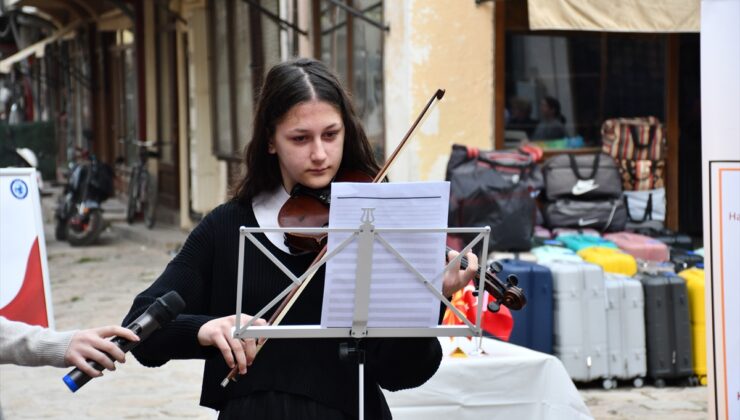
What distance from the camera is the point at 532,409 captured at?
4770 millimetres

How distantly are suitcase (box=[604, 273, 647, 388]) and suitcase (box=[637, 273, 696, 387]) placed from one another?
0.18ft

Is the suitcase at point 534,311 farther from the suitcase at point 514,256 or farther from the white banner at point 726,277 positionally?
the white banner at point 726,277

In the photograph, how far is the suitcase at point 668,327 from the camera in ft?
21.7

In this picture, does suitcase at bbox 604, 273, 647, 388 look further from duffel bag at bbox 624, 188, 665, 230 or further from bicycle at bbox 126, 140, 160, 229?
bicycle at bbox 126, 140, 160, 229

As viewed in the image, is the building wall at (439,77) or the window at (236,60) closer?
the building wall at (439,77)

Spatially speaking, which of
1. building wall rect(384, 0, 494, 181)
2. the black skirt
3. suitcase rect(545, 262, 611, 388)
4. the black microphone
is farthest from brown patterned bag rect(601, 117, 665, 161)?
the black microphone

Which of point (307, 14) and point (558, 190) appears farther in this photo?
point (307, 14)

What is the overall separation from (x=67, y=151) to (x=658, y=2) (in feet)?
61.4

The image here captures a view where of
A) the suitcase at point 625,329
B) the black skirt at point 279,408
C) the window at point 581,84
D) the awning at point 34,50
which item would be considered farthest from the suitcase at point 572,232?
the awning at point 34,50

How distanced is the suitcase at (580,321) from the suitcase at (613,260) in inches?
14.3

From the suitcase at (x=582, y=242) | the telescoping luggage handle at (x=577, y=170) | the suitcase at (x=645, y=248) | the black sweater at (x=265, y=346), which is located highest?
the telescoping luggage handle at (x=577, y=170)

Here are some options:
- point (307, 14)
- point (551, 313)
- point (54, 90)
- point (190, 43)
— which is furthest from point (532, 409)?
point (54, 90)

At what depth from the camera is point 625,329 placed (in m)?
6.64

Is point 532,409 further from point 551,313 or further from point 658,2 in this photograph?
point 658,2
